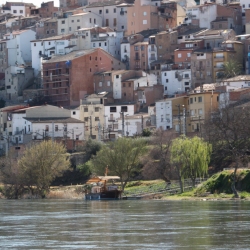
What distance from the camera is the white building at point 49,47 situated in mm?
129750

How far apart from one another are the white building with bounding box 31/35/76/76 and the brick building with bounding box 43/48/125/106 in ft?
20.8

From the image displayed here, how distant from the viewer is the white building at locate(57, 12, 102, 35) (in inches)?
5349

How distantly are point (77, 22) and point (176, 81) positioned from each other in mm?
23431

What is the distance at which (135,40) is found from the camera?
126562 mm

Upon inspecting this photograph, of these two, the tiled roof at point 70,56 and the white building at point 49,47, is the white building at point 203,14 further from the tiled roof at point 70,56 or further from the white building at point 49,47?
the white building at point 49,47

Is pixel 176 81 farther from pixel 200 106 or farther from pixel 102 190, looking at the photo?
pixel 102 190

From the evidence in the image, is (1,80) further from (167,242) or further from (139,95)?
(167,242)

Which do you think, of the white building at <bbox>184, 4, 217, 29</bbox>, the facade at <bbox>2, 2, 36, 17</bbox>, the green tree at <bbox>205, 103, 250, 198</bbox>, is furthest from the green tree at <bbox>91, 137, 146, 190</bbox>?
the facade at <bbox>2, 2, 36, 17</bbox>

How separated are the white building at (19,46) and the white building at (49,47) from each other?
490 cm

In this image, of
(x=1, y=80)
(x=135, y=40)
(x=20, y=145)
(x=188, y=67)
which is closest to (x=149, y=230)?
(x=20, y=145)

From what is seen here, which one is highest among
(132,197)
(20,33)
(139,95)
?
(20,33)

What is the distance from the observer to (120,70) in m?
121

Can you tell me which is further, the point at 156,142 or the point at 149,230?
the point at 156,142

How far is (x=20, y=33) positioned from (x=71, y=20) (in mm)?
6946
